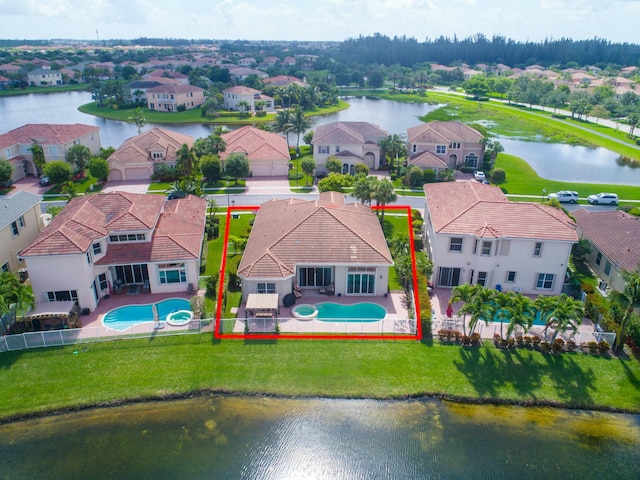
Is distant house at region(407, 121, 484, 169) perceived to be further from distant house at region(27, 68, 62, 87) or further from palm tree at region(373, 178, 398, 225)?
distant house at region(27, 68, 62, 87)

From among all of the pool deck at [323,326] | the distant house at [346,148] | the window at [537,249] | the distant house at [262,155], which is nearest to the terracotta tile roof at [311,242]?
the pool deck at [323,326]

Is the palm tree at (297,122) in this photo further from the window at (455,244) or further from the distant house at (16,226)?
the window at (455,244)

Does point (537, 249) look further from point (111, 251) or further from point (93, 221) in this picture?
point (93, 221)

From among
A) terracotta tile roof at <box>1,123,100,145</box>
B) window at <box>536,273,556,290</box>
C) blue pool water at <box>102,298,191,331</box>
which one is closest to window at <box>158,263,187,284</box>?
blue pool water at <box>102,298,191,331</box>

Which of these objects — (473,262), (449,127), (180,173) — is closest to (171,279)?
(473,262)

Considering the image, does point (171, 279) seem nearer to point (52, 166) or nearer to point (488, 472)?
point (488, 472)

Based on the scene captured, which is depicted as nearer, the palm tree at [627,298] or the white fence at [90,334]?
the palm tree at [627,298]
